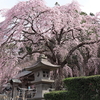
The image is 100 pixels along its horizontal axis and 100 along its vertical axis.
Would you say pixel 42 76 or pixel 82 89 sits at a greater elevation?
pixel 42 76

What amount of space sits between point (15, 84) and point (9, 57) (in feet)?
10.9

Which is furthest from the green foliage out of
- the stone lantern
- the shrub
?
the stone lantern

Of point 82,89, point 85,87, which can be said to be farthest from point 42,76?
point 85,87

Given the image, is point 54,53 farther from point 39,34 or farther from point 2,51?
point 2,51

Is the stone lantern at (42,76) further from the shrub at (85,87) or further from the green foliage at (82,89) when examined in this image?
the shrub at (85,87)

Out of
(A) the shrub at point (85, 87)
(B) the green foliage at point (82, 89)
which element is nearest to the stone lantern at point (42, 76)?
(B) the green foliage at point (82, 89)

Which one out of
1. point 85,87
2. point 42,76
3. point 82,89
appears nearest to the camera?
point 85,87

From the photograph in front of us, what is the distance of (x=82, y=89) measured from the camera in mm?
5383

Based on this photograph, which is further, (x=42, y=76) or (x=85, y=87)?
(x=42, y=76)

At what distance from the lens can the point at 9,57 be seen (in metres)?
9.35

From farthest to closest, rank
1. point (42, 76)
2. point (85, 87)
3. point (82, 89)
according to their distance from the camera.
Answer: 1. point (42, 76)
2. point (82, 89)
3. point (85, 87)

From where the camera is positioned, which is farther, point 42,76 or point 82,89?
point 42,76

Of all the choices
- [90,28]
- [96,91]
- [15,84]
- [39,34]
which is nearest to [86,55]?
[90,28]

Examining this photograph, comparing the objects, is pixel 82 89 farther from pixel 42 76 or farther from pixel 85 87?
pixel 42 76
